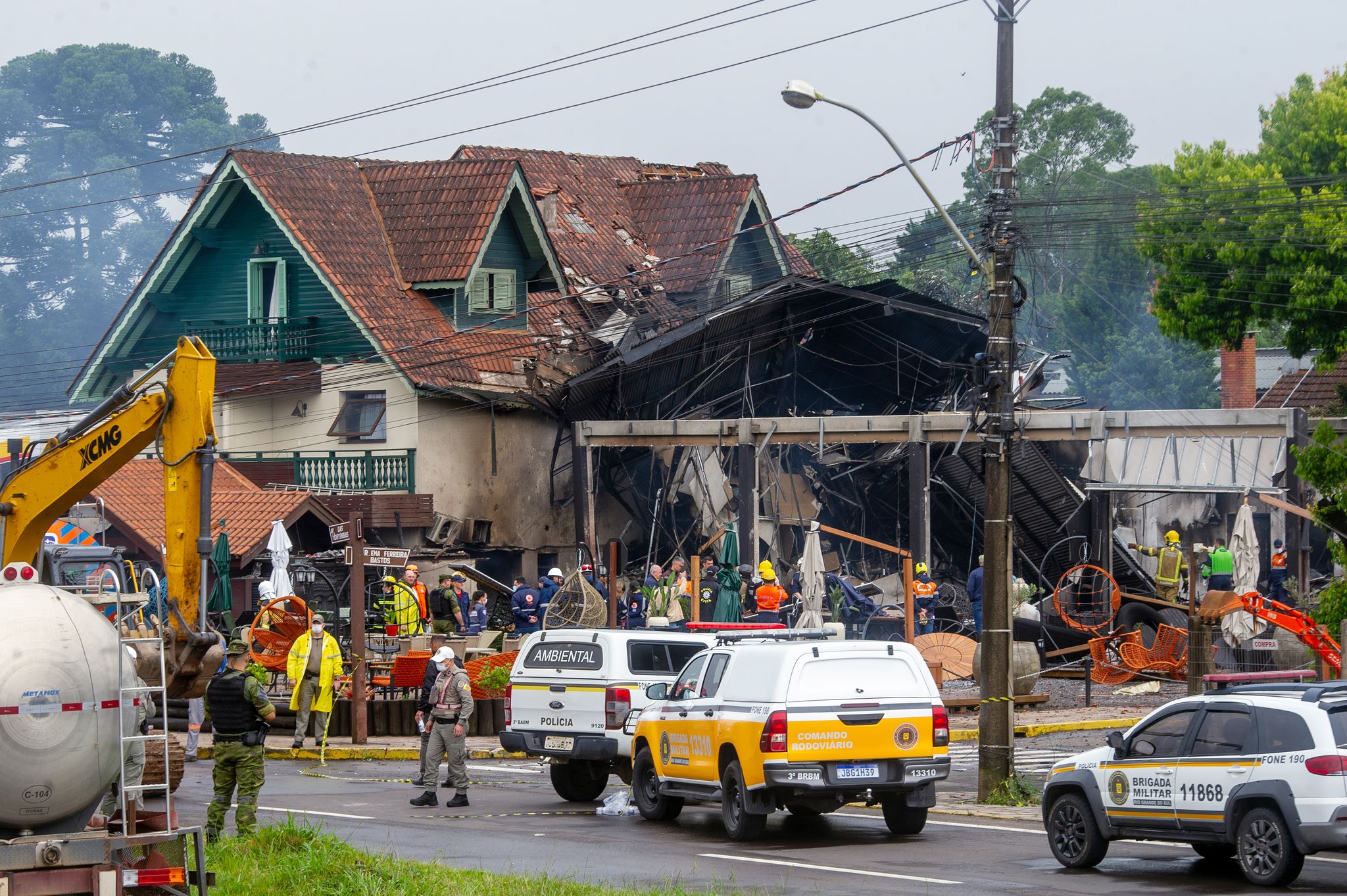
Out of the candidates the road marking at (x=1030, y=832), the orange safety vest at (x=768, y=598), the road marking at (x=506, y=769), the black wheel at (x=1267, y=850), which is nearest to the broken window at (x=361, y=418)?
the orange safety vest at (x=768, y=598)

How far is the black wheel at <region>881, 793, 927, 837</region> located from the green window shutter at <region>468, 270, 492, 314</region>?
86.8 ft

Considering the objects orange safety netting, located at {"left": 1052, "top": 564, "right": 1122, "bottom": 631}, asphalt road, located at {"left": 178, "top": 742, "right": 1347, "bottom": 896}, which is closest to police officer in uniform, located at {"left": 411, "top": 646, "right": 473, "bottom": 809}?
asphalt road, located at {"left": 178, "top": 742, "right": 1347, "bottom": 896}

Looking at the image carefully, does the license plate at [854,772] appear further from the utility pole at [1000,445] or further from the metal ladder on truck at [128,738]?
the metal ladder on truck at [128,738]

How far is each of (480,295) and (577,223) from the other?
5.24 m

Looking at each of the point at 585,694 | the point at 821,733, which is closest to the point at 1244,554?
the point at 585,694

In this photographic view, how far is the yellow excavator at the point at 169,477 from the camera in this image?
14.4 m

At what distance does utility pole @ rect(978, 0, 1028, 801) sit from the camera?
1833 centimetres

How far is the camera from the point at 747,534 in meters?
36.8

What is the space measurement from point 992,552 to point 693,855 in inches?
197

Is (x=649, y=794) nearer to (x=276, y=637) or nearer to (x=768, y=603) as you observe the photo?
(x=276, y=637)

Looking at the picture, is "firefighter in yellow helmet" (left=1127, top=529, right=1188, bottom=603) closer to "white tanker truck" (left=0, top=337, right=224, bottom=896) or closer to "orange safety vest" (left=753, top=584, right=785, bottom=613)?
"orange safety vest" (left=753, top=584, right=785, bottom=613)

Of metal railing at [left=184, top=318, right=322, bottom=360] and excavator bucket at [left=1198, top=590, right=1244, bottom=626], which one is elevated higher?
metal railing at [left=184, top=318, right=322, bottom=360]

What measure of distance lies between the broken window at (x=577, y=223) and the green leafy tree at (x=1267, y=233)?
45.4ft

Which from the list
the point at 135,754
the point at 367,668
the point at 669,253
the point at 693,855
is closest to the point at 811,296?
the point at 669,253
